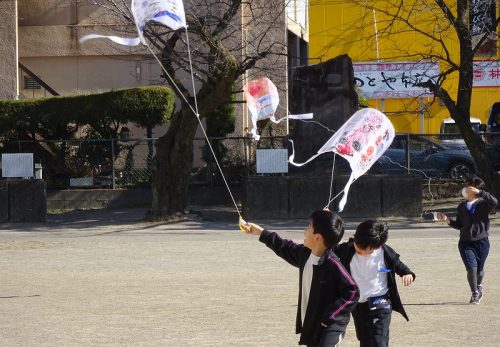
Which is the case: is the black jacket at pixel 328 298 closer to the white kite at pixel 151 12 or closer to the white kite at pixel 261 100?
the white kite at pixel 151 12

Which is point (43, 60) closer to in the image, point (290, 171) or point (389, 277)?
point (290, 171)

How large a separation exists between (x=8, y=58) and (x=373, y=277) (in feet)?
76.5

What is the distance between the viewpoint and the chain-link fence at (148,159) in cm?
2352

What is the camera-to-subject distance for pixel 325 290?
228 inches

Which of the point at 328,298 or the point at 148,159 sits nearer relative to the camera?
the point at 328,298

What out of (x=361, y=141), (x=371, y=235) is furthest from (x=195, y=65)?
(x=371, y=235)

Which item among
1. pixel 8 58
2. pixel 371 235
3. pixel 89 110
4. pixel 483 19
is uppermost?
pixel 483 19

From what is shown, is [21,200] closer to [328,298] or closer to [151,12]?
[151,12]

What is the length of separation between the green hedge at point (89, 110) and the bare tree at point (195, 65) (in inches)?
95.9

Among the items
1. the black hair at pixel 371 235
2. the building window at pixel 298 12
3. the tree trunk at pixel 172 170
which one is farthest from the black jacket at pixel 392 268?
the building window at pixel 298 12

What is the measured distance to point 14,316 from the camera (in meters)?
9.41

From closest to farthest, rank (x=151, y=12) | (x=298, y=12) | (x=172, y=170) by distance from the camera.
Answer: (x=151, y=12) < (x=172, y=170) < (x=298, y=12)

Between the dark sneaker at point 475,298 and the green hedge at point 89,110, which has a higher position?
the green hedge at point 89,110

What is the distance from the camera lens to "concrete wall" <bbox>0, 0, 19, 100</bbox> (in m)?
27.6
